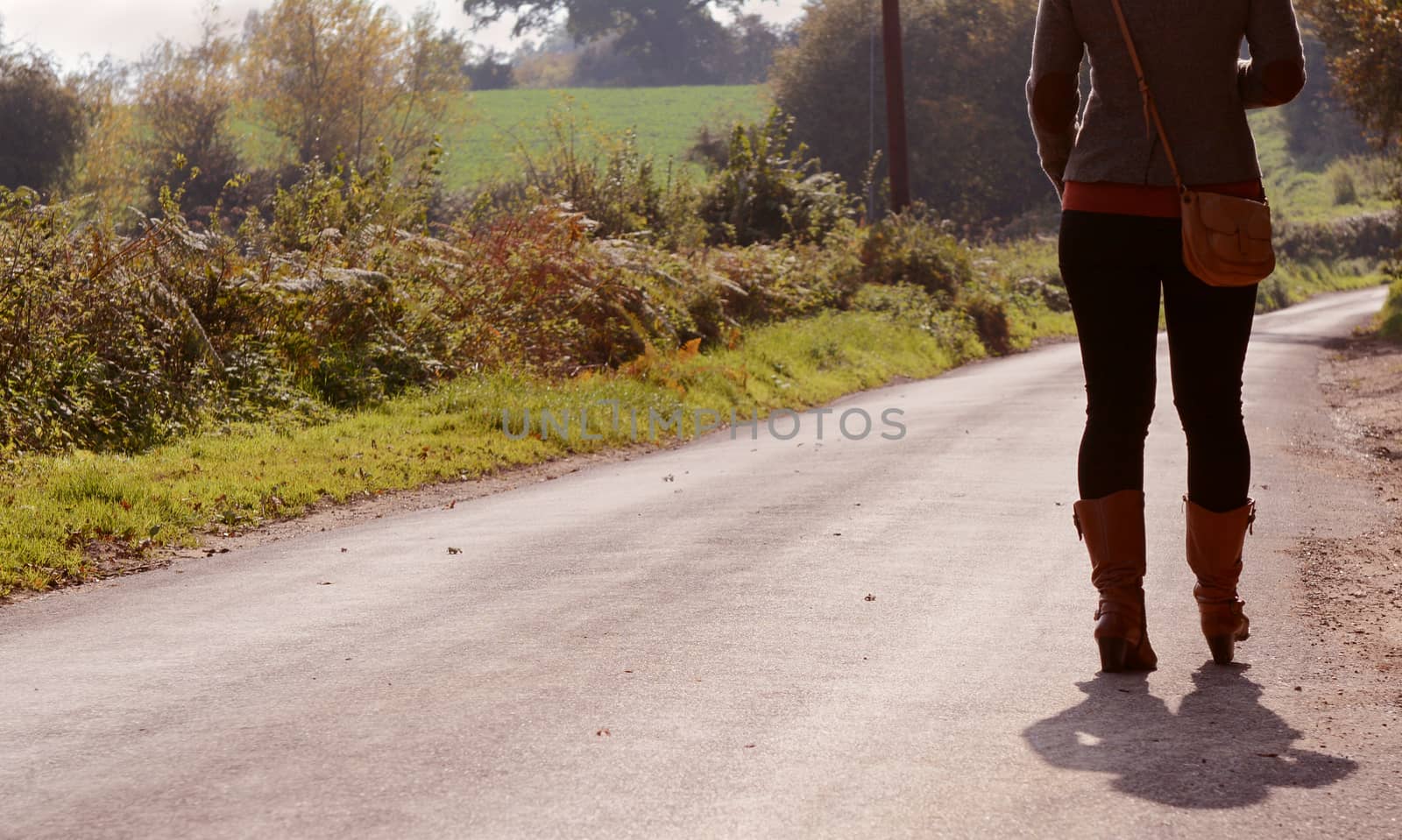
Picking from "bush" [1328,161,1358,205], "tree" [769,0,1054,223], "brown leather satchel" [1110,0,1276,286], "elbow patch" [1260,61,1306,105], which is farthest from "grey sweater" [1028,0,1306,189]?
"bush" [1328,161,1358,205]

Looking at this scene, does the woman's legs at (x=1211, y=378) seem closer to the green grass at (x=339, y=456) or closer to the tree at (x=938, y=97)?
the green grass at (x=339, y=456)

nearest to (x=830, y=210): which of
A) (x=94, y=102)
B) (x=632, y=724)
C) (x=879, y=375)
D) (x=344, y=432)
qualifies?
(x=879, y=375)

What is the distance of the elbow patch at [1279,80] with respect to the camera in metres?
4.32

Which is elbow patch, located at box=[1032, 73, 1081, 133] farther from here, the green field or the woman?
the green field

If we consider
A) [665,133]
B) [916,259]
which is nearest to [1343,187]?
[665,133]

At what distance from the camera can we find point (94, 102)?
39.9 metres

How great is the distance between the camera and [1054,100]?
4508mm

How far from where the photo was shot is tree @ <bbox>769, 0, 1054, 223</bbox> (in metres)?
48.8

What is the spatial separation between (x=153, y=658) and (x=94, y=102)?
127ft

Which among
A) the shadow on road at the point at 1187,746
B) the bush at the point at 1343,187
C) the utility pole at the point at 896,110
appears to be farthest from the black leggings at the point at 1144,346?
the bush at the point at 1343,187

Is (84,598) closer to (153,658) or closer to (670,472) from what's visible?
(153,658)

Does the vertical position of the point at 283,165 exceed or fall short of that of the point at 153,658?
it exceeds it

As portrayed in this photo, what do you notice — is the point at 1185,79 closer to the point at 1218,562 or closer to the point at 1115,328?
the point at 1115,328

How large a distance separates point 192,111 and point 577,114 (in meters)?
12.3
